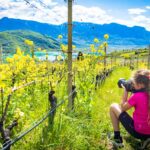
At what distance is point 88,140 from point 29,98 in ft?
4.73

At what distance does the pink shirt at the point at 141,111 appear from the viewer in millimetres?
4203

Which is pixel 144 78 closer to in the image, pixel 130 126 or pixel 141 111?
pixel 141 111

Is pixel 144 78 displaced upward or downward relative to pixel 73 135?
upward

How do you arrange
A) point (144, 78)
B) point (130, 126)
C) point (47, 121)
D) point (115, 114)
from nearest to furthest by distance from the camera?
point (144, 78)
point (47, 121)
point (130, 126)
point (115, 114)

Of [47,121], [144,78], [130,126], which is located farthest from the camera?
[130,126]

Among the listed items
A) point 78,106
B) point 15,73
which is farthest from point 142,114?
point 15,73

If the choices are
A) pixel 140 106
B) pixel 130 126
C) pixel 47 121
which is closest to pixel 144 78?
pixel 140 106

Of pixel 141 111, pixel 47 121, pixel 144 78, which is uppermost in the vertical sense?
pixel 144 78

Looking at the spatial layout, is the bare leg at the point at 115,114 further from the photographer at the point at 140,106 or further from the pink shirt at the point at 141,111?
the pink shirt at the point at 141,111

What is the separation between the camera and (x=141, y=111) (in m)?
4.24

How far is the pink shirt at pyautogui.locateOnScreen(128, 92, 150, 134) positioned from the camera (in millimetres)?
4203

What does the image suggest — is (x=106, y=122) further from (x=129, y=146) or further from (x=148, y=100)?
(x=148, y=100)

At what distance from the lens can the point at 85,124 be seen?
4867mm

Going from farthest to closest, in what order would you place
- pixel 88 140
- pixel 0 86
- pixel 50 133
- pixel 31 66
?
pixel 31 66
pixel 88 140
pixel 50 133
pixel 0 86
